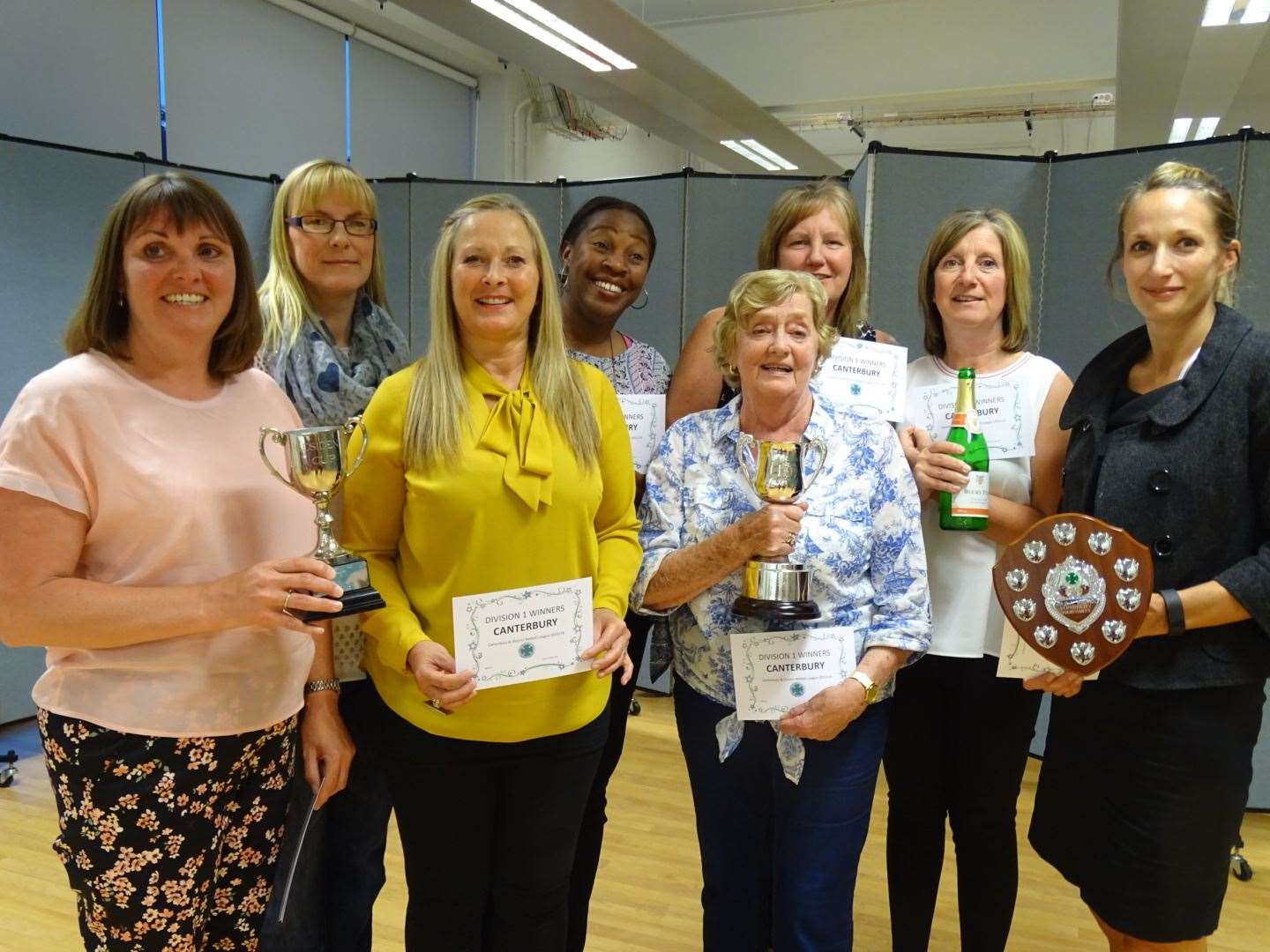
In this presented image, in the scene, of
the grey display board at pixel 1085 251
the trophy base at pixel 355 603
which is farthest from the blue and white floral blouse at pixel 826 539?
the grey display board at pixel 1085 251

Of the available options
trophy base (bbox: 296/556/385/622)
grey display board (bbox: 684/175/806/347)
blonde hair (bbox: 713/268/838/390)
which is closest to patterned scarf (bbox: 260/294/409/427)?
trophy base (bbox: 296/556/385/622)

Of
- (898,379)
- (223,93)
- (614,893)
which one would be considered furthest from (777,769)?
(223,93)

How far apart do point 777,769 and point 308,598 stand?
3.15 ft

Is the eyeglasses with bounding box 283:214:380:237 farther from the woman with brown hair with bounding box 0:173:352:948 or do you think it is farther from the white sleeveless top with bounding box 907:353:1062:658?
the white sleeveless top with bounding box 907:353:1062:658

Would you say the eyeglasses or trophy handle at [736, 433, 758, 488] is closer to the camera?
trophy handle at [736, 433, 758, 488]

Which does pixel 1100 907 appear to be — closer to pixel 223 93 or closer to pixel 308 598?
pixel 308 598

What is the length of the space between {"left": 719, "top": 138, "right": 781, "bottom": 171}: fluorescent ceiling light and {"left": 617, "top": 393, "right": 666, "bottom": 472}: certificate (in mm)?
5753

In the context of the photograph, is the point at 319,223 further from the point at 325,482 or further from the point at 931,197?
the point at 931,197

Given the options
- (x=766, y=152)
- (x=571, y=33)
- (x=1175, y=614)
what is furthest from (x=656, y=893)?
(x=766, y=152)

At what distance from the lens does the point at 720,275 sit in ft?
15.2

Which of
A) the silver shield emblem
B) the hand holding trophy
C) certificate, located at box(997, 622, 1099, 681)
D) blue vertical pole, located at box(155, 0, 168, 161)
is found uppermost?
blue vertical pole, located at box(155, 0, 168, 161)

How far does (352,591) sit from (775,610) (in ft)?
2.39

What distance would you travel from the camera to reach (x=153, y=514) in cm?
140

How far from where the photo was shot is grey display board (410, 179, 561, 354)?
16.5ft
